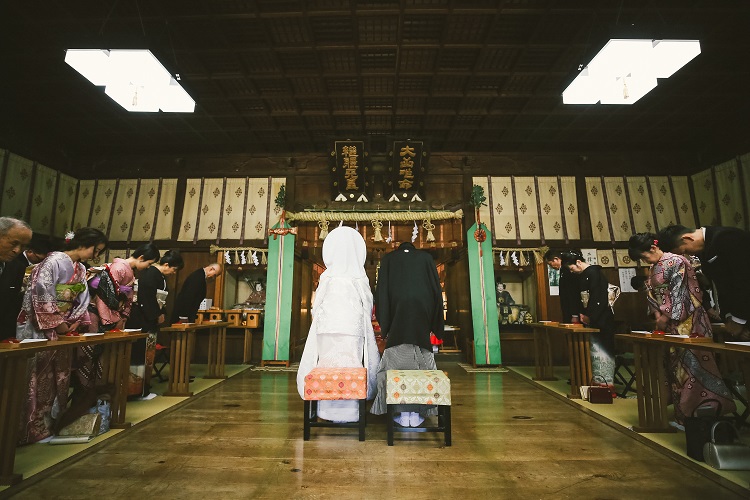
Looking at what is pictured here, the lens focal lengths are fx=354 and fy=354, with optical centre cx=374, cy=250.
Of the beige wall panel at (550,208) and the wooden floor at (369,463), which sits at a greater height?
the beige wall panel at (550,208)

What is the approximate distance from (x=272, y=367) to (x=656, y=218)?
9629 millimetres

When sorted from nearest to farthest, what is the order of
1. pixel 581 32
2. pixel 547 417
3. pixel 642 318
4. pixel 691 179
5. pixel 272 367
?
pixel 547 417, pixel 581 32, pixel 272 367, pixel 642 318, pixel 691 179

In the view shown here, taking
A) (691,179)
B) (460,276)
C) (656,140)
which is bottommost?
(460,276)

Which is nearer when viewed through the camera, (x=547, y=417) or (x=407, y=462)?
(x=407, y=462)

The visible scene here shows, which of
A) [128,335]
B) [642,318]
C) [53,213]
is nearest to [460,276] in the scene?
[642,318]

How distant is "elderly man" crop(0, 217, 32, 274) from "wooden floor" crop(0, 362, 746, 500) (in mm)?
1604

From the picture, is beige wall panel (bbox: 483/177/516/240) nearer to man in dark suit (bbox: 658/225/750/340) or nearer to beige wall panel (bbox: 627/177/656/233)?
beige wall panel (bbox: 627/177/656/233)

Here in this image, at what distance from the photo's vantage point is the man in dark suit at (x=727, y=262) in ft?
8.52

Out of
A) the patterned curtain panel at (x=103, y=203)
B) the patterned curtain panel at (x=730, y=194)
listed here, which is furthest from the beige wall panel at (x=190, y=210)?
the patterned curtain panel at (x=730, y=194)

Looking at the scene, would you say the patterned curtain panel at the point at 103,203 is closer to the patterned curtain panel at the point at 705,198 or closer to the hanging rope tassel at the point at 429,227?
the hanging rope tassel at the point at 429,227

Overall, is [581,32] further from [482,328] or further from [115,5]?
[115,5]

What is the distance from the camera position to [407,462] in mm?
2715

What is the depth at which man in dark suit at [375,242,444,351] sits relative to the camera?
11.6ft

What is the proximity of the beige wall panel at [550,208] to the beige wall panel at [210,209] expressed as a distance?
8.10 m
